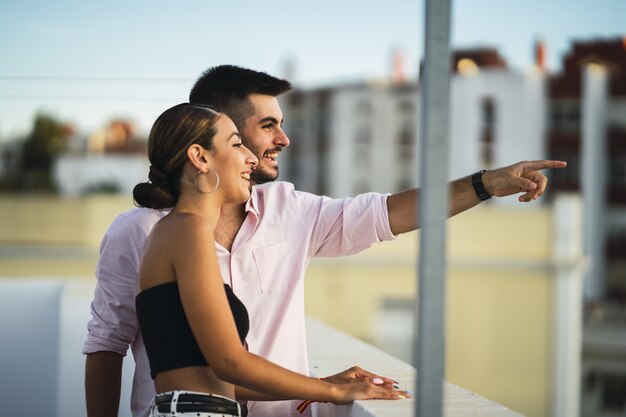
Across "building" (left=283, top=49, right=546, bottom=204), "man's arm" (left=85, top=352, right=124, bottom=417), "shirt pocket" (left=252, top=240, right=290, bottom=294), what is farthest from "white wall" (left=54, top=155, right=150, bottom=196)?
"shirt pocket" (left=252, top=240, right=290, bottom=294)

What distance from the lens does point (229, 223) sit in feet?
7.13

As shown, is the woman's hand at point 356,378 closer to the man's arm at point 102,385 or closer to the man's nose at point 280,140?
the man's arm at point 102,385

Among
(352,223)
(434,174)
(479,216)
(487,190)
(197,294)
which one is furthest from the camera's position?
(479,216)

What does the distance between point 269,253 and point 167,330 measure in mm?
503

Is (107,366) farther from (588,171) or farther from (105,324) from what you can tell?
(588,171)

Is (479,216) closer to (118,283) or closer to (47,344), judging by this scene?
(47,344)

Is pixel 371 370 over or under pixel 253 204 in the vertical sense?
under

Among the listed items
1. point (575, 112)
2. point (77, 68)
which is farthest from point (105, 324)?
point (575, 112)

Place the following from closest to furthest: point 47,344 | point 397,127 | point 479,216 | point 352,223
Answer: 1. point 352,223
2. point 47,344
3. point 479,216
4. point 397,127

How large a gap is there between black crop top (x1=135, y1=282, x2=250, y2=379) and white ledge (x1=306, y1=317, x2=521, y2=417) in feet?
1.10

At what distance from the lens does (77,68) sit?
1456 cm

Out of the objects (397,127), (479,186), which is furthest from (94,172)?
(479,186)

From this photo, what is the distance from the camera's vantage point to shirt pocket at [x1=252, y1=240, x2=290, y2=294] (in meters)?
2.11

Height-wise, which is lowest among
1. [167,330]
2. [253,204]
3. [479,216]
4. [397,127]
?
[479,216]
